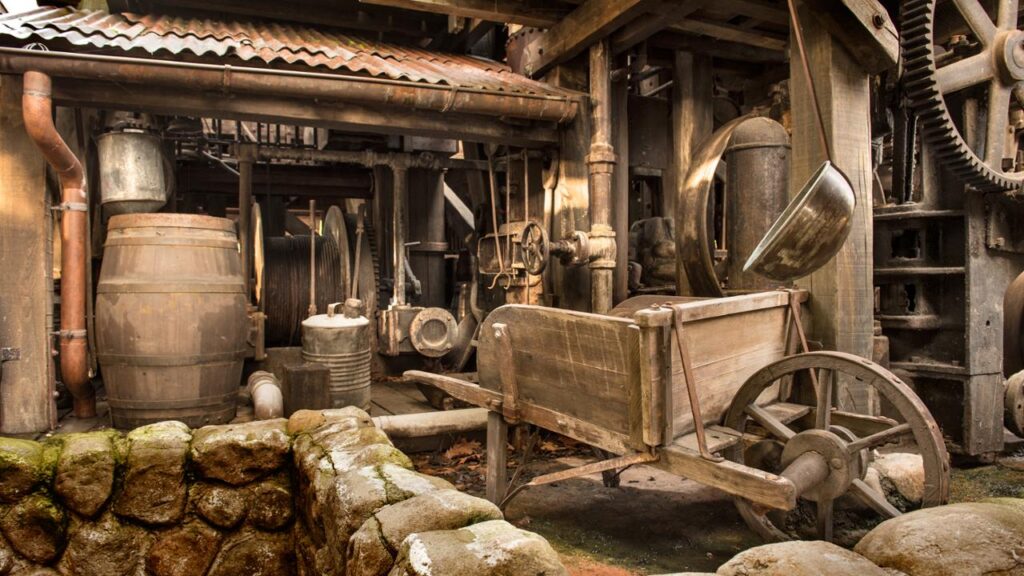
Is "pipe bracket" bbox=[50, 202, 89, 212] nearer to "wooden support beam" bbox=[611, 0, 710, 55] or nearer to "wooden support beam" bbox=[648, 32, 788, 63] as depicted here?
"wooden support beam" bbox=[611, 0, 710, 55]

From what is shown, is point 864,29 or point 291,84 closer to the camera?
point 864,29

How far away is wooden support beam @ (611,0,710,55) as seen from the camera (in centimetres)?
510

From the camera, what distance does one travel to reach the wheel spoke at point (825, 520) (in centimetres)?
329

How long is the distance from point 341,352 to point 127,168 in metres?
2.29

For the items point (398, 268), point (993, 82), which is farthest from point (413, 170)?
point (993, 82)

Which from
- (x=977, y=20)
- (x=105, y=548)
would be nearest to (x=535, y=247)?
(x=977, y=20)

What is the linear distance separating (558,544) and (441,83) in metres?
3.69

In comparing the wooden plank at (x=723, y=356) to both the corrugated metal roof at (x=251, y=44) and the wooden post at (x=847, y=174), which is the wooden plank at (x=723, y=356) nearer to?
the wooden post at (x=847, y=174)

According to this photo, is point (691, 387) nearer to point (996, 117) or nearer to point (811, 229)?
point (811, 229)

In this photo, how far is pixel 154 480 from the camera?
147 inches

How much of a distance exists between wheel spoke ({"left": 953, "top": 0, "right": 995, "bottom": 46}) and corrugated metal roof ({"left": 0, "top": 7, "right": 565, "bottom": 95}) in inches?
119

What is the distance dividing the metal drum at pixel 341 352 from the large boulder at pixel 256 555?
1979 millimetres

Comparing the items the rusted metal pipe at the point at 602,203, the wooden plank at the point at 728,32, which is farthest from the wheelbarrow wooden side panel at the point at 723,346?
the wooden plank at the point at 728,32

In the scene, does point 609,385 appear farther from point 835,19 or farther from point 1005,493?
point 1005,493
